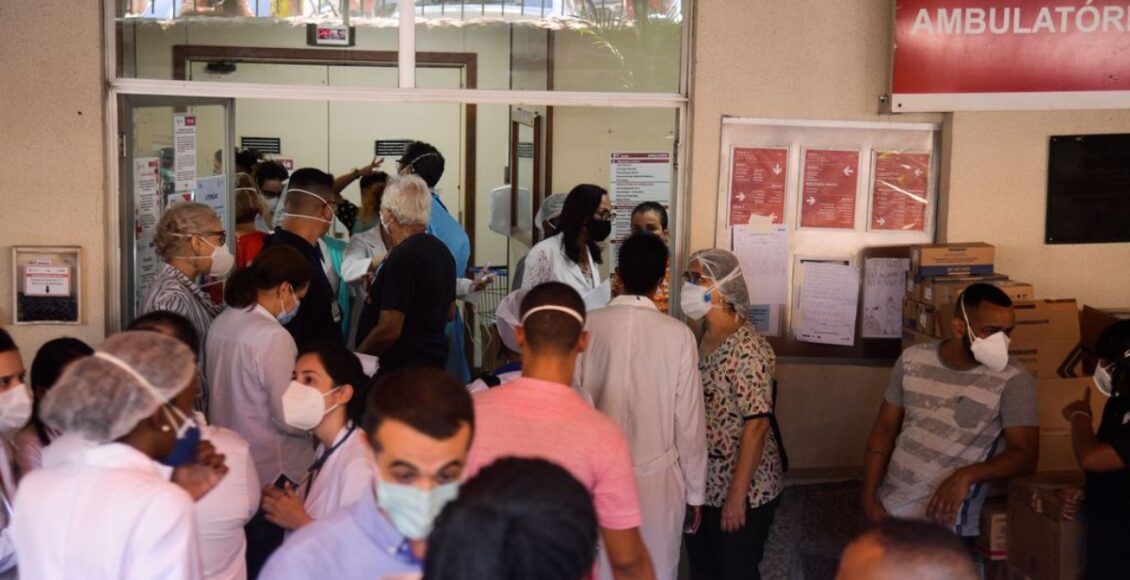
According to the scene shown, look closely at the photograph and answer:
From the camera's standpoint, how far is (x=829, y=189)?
5.96 meters

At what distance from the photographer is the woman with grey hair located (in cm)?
509

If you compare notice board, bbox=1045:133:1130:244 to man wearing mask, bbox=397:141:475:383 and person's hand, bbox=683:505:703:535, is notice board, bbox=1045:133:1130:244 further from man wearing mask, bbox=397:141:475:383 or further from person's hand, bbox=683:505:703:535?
man wearing mask, bbox=397:141:475:383

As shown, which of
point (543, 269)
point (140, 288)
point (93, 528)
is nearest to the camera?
point (93, 528)

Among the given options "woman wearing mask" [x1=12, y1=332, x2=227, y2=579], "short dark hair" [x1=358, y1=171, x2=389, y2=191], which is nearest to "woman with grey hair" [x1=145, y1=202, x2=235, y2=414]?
"woman wearing mask" [x1=12, y1=332, x2=227, y2=579]

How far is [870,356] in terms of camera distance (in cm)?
606

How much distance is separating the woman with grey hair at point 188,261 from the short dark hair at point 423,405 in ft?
8.51

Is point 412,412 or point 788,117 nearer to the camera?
point 412,412

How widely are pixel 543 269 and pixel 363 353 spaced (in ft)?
3.47

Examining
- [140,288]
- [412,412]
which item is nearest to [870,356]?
[140,288]

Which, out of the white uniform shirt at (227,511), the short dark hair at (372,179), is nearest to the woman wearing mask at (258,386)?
the white uniform shirt at (227,511)

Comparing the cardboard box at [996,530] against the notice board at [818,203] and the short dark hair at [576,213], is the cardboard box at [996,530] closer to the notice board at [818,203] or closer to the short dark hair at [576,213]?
the notice board at [818,203]

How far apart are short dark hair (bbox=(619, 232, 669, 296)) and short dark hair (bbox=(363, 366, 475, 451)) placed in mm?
2012

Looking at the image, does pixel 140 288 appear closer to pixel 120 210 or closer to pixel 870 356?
pixel 120 210

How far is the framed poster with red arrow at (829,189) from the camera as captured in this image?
594 centimetres
